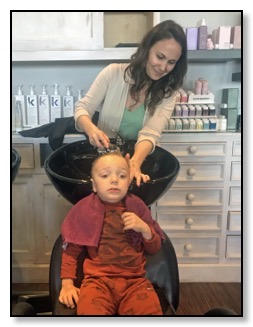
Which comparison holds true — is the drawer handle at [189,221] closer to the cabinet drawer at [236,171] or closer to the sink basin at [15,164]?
the cabinet drawer at [236,171]

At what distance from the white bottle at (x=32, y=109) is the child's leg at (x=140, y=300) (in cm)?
57

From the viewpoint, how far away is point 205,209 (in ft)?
3.81

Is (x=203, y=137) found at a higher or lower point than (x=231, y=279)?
higher

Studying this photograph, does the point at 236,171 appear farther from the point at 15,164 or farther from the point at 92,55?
the point at 15,164

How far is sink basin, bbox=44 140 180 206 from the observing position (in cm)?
104

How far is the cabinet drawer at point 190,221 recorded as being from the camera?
1163mm

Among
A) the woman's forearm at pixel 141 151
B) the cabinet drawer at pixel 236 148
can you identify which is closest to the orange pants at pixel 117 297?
the woman's forearm at pixel 141 151

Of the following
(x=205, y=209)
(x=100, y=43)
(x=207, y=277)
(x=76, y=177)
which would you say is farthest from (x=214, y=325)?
(x=100, y=43)

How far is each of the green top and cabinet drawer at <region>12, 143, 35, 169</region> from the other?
0.28m

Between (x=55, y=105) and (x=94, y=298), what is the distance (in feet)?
1.90

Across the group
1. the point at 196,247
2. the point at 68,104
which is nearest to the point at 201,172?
the point at 196,247

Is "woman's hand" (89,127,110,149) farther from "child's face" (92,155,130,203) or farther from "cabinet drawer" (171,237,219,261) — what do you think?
"cabinet drawer" (171,237,219,261)
